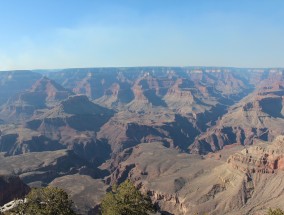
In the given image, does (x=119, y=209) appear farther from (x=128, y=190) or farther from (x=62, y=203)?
(x=62, y=203)

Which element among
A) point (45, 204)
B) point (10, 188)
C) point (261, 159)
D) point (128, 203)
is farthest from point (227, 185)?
point (45, 204)

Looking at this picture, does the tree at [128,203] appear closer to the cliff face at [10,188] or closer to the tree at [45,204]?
the tree at [45,204]

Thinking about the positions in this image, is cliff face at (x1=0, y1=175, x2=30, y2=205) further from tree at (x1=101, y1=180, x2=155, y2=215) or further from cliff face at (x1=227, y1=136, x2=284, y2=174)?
cliff face at (x1=227, y1=136, x2=284, y2=174)

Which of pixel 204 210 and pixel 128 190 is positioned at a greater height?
pixel 128 190

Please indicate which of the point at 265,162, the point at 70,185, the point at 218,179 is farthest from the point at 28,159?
the point at 265,162

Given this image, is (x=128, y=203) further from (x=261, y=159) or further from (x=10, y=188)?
(x=261, y=159)

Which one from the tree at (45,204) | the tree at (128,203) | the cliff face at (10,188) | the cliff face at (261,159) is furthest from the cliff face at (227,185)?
the tree at (45,204)

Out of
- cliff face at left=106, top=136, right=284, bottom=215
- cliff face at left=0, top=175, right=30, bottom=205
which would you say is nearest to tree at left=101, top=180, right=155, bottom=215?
cliff face at left=106, top=136, right=284, bottom=215

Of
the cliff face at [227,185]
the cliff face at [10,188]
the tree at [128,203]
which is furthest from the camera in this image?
the cliff face at [10,188]
